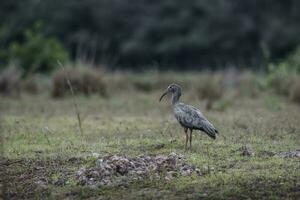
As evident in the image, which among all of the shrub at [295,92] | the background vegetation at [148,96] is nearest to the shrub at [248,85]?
the background vegetation at [148,96]

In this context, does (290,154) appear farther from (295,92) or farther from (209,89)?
(209,89)

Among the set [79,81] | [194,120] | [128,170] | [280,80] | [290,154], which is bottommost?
[128,170]

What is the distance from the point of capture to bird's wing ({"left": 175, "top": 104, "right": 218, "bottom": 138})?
1210 cm

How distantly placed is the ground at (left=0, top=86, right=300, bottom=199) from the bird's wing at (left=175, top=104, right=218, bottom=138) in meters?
0.31

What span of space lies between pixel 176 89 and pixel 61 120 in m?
4.67

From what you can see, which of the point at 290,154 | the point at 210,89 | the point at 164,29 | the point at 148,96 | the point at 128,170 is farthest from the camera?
the point at 164,29

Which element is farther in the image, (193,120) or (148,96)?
(148,96)

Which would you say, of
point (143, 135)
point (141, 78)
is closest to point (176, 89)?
point (143, 135)

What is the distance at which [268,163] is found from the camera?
1099 cm

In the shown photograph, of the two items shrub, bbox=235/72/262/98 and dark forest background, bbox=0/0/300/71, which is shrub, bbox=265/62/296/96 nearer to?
shrub, bbox=235/72/262/98

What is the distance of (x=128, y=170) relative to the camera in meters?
10.6

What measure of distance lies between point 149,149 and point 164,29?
3183cm

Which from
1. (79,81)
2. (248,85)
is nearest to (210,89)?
(248,85)

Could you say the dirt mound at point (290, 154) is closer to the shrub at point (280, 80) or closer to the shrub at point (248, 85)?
the shrub at point (280, 80)
